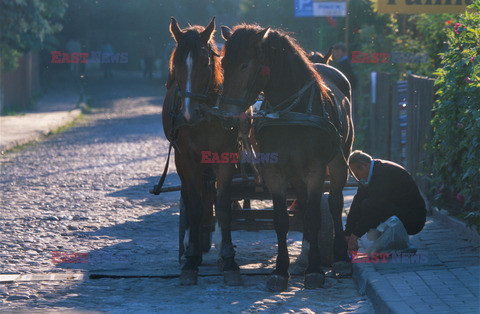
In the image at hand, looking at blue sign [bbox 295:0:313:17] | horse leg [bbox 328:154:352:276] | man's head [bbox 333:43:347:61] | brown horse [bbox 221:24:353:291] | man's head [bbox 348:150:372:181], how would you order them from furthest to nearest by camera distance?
blue sign [bbox 295:0:313:17] → man's head [bbox 333:43:347:61] → man's head [bbox 348:150:372:181] → horse leg [bbox 328:154:352:276] → brown horse [bbox 221:24:353:291]

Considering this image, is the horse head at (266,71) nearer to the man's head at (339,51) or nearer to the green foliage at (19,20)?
the man's head at (339,51)

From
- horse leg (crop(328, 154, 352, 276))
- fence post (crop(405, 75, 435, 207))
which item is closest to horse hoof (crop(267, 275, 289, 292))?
horse leg (crop(328, 154, 352, 276))

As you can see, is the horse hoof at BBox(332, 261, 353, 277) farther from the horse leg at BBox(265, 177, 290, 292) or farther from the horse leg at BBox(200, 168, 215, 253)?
the horse leg at BBox(200, 168, 215, 253)

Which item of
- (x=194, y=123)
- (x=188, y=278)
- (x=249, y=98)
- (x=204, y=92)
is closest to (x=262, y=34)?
(x=249, y=98)

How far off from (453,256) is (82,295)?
352 centimetres

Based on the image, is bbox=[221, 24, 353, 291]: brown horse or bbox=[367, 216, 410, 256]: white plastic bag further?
bbox=[367, 216, 410, 256]: white plastic bag

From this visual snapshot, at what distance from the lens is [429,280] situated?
21.1 feet

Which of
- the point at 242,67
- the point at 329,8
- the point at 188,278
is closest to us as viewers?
the point at 242,67

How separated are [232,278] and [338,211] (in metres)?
1.37

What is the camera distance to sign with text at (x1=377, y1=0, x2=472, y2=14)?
38.8 feet

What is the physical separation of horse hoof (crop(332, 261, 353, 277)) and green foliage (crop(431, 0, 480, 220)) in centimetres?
131

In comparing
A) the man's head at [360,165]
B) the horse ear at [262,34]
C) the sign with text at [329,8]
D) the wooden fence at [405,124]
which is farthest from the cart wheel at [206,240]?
the sign with text at [329,8]

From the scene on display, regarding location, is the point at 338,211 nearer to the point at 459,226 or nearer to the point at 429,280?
the point at 429,280

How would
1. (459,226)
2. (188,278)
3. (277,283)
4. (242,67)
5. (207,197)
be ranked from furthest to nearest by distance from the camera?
(459,226) < (207,197) < (188,278) < (277,283) < (242,67)
